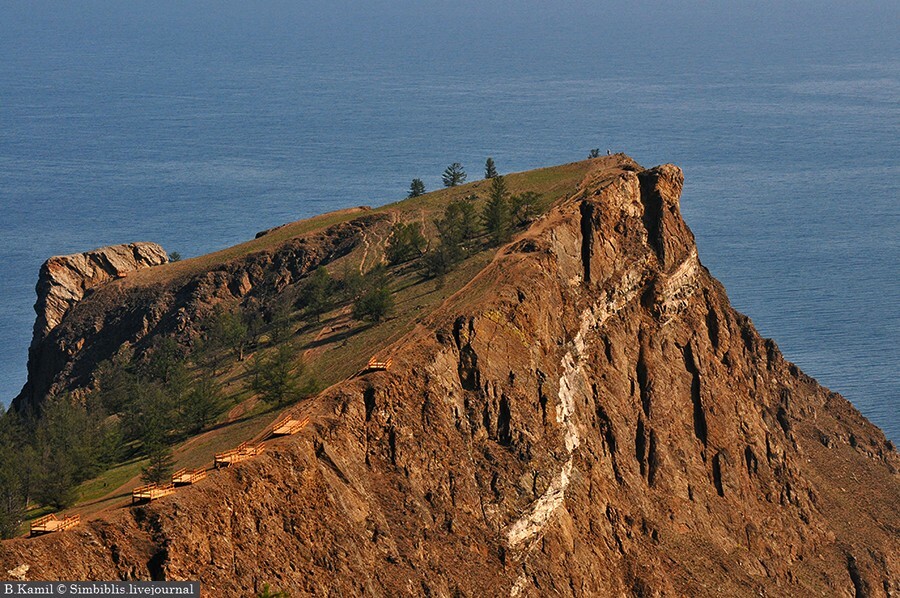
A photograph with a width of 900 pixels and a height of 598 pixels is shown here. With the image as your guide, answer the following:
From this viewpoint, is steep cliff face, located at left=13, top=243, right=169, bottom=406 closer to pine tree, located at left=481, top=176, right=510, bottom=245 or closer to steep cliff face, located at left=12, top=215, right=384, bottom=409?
steep cliff face, located at left=12, top=215, right=384, bottom=409

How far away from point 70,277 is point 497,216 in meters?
46.9

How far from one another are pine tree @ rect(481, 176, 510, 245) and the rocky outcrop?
3900 centimetres

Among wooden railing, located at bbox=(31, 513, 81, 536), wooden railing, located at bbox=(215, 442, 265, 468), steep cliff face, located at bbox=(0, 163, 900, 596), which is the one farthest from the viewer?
wooden railing, located at bbox=(215, 442, 265, 468)

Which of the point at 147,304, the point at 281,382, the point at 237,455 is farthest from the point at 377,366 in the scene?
the point at 147,304

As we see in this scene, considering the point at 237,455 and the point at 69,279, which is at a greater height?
the point at 237,455

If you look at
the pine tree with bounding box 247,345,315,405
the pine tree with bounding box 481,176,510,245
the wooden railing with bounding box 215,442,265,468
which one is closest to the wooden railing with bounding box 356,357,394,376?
the pine tree with bounding box 247,345,315,405

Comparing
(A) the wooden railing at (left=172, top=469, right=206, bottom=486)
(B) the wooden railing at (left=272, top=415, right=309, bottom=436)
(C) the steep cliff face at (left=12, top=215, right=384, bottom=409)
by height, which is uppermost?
(B) the wooden railing at (left=272, top=415, right=309, bottom=436)

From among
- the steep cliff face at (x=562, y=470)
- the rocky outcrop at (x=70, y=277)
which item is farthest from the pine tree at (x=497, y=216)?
the rocky outcrop at (x=70, y=277)

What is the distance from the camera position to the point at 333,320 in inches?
4077

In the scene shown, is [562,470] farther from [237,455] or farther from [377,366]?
[237,455]

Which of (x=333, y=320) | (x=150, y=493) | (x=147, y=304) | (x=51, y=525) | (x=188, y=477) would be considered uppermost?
(x=188, y=477)

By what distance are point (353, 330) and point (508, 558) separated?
30.4 m

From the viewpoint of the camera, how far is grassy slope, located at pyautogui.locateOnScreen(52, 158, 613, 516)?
7950cm

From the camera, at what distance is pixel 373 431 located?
234 ft
